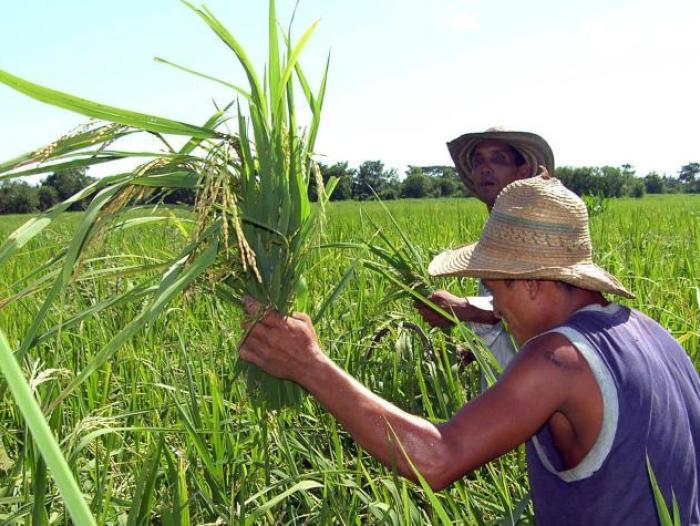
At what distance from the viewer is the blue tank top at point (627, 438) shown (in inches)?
48.8

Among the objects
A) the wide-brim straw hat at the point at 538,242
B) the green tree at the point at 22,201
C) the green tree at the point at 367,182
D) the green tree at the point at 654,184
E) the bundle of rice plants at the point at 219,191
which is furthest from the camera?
the green tree at the point at 654,184

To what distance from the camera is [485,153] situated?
269 centimetres

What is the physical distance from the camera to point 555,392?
1218mm

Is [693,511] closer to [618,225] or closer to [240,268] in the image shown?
[240,268]

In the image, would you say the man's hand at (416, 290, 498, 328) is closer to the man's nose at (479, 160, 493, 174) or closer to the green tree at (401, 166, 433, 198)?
the man's nose at (479, 160, 493, 174)

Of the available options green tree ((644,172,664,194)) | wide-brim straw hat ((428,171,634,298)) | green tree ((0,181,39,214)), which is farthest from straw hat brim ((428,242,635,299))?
green tree ((644,172,664,194))

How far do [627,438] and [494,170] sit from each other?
60.6 inches

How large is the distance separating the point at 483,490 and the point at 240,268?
0.88 meters

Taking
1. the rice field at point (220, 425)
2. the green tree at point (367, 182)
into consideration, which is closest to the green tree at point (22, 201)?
the green tree at point (367, 182)

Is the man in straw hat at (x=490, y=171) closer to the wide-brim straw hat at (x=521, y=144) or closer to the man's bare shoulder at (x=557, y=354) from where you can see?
the wide-brim straw hat at (x=521, y=144)

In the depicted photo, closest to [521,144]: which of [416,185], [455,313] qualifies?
[455,313]

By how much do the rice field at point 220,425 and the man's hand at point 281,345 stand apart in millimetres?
131

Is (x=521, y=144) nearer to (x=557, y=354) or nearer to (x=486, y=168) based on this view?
(x=486, y=168)

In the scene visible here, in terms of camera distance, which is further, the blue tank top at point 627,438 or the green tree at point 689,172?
the green tree at point 689,172
